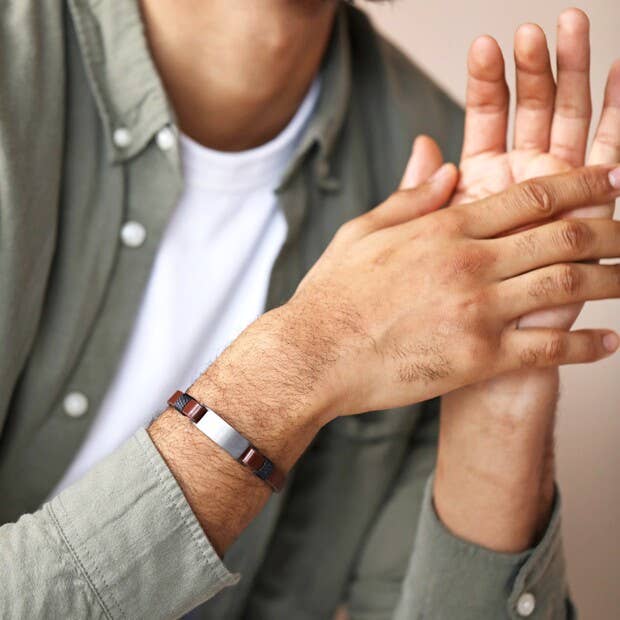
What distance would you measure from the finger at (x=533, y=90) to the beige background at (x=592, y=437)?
0.55 meters

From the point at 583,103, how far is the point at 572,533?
831 millimetres

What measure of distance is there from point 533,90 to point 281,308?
395 millimetres

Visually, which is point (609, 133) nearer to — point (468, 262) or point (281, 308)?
point (468, 262)

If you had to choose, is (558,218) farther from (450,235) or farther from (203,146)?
(203,146)

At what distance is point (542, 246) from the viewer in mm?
945

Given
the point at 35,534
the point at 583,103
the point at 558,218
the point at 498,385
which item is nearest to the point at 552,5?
the point at 583,103

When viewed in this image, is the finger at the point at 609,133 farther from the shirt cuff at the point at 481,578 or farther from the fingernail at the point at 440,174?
the shirt cuff at the point at 481,578

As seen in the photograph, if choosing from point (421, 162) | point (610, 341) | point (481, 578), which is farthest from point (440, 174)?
point (481, 578)

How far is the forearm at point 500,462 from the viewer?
1042mm

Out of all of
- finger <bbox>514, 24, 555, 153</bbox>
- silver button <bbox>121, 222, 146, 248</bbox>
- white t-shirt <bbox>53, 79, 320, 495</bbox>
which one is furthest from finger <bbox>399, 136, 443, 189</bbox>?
silver button <bbox>121, 222, 146, 248</bbox>

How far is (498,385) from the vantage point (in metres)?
1.04

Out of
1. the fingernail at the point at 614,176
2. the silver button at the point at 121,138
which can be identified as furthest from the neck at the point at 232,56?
the fingernail at the point at 614,176

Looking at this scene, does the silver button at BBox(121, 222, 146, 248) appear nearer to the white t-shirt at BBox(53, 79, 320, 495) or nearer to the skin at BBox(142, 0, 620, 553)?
the white t-shirt at BBox(53, 79, 320, 495)

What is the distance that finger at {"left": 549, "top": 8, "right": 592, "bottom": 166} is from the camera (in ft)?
3.22
